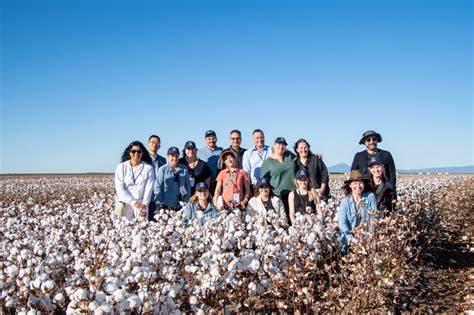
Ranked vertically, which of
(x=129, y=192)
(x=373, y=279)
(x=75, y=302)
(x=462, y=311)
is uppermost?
(x=129, y=192)

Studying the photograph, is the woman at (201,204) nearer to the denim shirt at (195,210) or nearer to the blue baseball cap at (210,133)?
the denim shirt at (195,210)

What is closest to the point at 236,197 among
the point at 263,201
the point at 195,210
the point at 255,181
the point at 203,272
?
the point at 263,201

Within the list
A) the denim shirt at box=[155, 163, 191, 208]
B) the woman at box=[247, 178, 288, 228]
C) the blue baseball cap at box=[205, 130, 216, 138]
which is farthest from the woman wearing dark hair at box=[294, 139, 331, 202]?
the denim shirt at box=[155, 163, 191, 208]

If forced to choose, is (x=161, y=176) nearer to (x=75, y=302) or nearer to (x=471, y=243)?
(x=75, y=302)

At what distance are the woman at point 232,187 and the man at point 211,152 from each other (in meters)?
1.11

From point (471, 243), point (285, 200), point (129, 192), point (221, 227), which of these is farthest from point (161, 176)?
point (471, 243)

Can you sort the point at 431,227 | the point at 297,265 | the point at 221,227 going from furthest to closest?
1. the point at 431,227
2. the point at 221,227
3. the point at 297,265

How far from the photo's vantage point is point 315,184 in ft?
27.7

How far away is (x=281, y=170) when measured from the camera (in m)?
8.15

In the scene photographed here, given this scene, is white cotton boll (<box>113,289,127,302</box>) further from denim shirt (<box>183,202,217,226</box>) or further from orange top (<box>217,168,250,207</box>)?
orange top (<box>217,168,250,207</box>)

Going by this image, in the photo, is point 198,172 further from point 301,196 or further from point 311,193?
point 311,193

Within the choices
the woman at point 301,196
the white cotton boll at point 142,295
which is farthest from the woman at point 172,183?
the white cotton boll at point 142,295

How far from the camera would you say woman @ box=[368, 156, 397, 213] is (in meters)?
7.54

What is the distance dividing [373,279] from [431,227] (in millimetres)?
5006
